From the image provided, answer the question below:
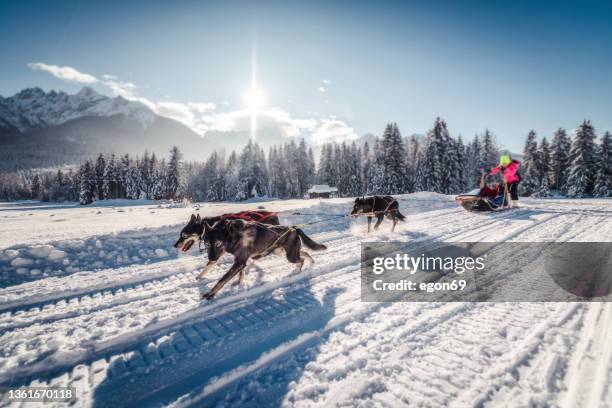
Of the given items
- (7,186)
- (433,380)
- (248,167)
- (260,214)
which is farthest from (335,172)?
(7,186)

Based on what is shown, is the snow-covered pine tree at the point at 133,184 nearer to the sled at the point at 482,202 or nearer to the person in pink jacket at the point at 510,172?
the sled at the point at 482,202

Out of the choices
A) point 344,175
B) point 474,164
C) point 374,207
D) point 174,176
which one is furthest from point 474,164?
point 174,176

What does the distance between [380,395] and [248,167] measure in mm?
54988

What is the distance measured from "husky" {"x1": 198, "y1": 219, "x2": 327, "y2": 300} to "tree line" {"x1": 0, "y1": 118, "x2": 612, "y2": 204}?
37703mm

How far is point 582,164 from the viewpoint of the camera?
35.2m

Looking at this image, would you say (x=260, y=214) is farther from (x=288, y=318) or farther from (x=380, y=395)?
(x=380, y=395)

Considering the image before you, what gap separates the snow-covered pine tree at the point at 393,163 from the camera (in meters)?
41.1

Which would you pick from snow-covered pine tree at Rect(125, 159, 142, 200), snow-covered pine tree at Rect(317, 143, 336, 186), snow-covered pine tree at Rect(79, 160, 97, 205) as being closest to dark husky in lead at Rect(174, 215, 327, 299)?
snow-covered pine tree at Rect(317, 143, 336, 186)

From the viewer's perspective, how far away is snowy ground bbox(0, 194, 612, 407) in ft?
7.84

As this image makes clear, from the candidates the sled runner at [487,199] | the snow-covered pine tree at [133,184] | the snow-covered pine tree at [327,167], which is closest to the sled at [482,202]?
the sled runner at [487,199]

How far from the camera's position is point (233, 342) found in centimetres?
316

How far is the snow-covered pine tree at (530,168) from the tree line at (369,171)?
113 mm

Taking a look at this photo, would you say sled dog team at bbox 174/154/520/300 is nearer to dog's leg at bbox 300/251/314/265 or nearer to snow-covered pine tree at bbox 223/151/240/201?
dog's leg at bbox 300/251/314/265

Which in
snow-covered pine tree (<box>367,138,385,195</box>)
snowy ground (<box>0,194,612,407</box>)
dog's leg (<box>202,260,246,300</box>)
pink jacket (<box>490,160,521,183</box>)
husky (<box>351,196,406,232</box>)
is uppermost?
snow-covered pine tree (<box>367,138,385,195</box>)
